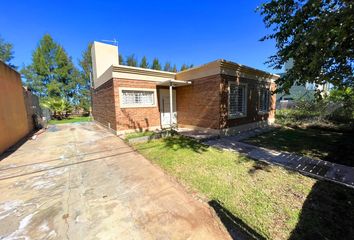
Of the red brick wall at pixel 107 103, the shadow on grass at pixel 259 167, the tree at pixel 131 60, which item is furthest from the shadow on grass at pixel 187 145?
the tree at pixel 131 60

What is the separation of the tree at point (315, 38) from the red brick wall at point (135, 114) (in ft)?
20.6

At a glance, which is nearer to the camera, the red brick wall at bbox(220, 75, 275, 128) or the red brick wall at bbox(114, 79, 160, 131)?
the red brick wall at bbox(220, 75, 275, 128)

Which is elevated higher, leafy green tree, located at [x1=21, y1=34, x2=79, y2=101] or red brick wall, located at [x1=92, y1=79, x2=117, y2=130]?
leafy green tree, located at [x1=21, y1=34, x2=79, y2=101]

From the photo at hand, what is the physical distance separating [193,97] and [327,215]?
7269 mm

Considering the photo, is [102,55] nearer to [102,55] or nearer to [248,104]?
[102,55]

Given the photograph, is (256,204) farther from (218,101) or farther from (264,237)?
(218,101)

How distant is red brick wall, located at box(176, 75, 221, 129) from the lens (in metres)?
7.66

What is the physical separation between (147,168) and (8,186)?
10.4 ft

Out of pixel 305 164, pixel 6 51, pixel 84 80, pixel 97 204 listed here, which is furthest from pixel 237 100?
pixel 6 51

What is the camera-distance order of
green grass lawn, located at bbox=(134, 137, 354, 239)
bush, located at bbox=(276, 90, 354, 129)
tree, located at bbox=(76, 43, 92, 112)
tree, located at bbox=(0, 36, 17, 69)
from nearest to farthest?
green grass lawn, located at bbox=(134, 137, 354, 239), bush, located at bbox=(276, 90, 354, 129), tree, located at bbox=(76, 43, 92, 112), tree, located at bbox=(0, 36, 17, 69)

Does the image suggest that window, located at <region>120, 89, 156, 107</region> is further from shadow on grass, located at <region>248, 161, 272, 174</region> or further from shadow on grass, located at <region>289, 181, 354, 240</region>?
shadow on grass, located at <region>289, 181, 354, 240</region>

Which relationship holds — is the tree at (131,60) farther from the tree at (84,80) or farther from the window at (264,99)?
the window at (264,99)

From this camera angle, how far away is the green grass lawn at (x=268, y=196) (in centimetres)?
216

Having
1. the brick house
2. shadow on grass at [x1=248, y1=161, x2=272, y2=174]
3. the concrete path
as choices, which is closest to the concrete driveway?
shadow on grass at [x1=248, y1=161, x2=272, y2=174]
